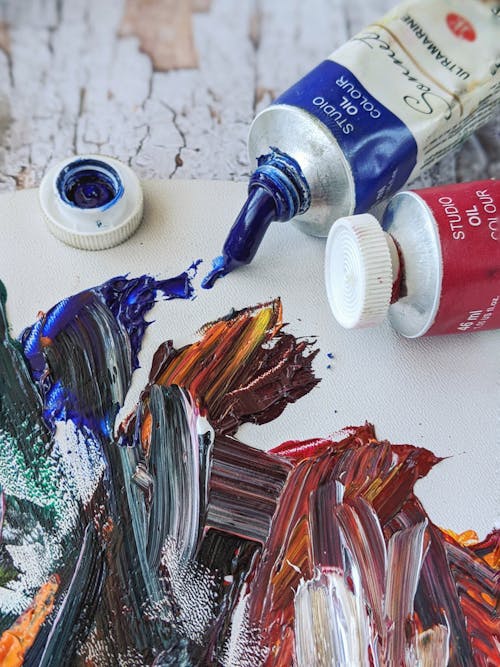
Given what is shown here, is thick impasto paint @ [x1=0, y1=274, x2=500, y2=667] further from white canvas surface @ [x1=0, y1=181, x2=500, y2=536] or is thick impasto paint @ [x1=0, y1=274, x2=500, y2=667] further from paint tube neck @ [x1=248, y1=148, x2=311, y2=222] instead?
paint tube neck @ [x1=248, y1=148, x2=311, y2=222]

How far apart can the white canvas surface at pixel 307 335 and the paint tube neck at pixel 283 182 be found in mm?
76

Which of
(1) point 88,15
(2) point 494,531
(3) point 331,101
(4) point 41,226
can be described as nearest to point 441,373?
(2) point 494,531

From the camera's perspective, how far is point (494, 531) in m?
0.74

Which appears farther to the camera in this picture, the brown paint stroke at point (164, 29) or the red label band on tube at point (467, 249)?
the brown paint stroke at point (164, 29)

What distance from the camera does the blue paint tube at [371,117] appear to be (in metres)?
0.80

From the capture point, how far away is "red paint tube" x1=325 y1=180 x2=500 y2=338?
0.75 m

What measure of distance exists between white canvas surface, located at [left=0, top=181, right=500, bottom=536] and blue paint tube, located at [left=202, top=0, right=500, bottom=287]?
1.7 inches

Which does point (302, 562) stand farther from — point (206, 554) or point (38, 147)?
point (38, 147)

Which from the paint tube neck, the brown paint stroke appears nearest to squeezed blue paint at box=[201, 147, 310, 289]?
the paint tube neck

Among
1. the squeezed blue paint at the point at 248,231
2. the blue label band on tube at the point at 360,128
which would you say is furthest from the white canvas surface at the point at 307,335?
the blue label band on tube at the point at 360,128

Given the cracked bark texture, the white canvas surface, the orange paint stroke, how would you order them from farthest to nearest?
1. the cracked bark texture
2. the white canvas surface
3. the orange paint stroke

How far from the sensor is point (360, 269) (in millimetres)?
750

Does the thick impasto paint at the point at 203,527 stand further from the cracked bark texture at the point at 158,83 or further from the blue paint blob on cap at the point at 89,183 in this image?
the cracked bark texture at the point at 158,83

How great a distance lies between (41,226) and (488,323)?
0.49 meters
